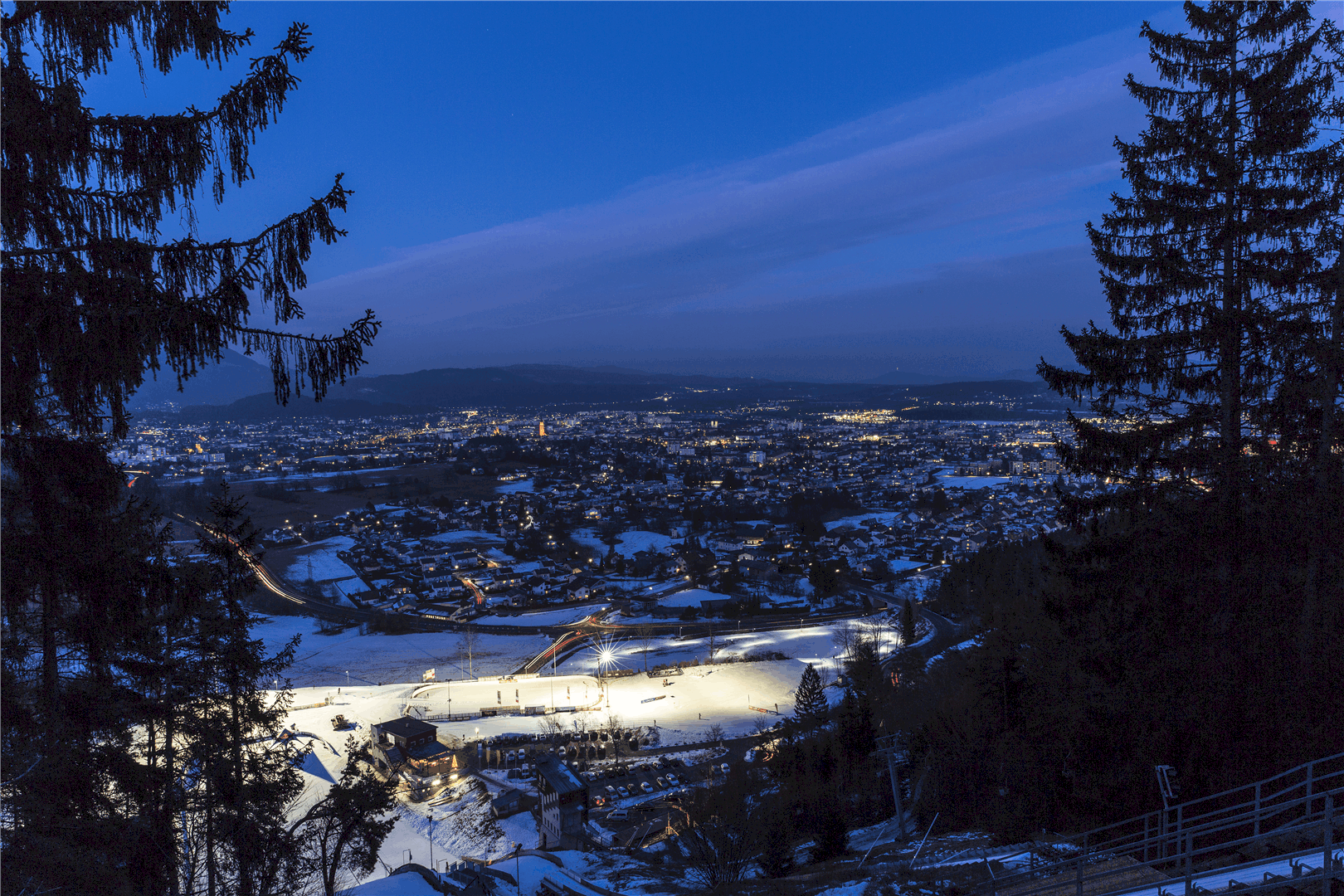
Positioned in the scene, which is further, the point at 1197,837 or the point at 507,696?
the point at 507,696

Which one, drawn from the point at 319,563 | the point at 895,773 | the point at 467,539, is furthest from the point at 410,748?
the point at 467,539

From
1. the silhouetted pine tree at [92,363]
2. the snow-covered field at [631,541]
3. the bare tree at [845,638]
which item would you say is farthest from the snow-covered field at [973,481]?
the silhouetted pine tree at [92,363]

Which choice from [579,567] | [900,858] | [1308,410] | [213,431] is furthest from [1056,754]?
[213,431]

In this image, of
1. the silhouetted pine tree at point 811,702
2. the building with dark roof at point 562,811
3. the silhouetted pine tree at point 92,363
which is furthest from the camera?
the silhouetted pine tree at point 811,702

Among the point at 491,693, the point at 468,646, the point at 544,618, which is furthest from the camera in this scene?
the point at 544,618

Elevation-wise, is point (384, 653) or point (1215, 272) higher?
point (1215, 272)

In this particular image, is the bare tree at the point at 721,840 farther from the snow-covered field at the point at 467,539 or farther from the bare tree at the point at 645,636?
the snow-covered field at the point at 467,539

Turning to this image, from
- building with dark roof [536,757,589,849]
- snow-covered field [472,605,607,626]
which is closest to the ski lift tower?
building with dark roof [536,757,589,849]

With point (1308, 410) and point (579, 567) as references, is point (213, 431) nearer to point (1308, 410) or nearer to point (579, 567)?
point (579, 567)

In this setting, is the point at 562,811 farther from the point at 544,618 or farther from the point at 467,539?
the point at 467,539
